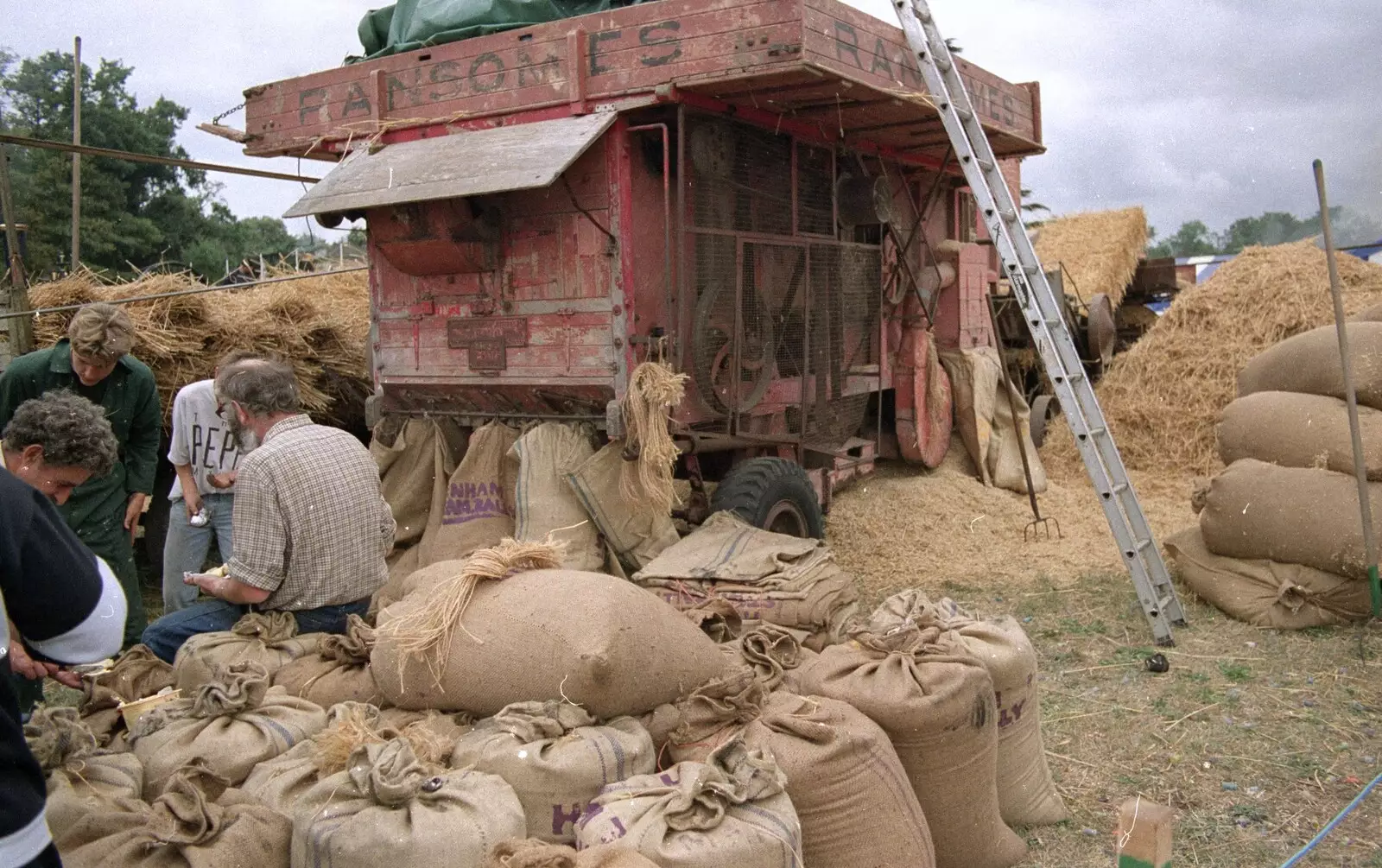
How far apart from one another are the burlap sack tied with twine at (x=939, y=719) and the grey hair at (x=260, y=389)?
205cm

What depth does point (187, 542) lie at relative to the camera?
5695 mm

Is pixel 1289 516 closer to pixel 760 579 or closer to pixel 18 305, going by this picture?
pixel 760 579

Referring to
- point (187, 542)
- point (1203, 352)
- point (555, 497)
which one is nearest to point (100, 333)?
point (187, 542)

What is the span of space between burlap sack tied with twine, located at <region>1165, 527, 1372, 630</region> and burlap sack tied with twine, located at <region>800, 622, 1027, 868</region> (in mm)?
2955

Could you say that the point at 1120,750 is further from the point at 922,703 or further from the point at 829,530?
the point at 829,530

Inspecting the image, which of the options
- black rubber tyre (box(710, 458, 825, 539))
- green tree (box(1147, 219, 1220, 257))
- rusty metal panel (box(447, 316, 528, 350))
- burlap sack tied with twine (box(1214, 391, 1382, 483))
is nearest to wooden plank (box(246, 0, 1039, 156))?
rusty metal panel (box(447, 316, 528, 350))

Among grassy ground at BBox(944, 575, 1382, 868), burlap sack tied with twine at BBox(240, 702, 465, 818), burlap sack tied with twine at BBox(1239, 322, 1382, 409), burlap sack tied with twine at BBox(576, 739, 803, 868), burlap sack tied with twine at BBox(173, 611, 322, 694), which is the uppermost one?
burlap sack tied with twine at BBox(1239, 322, 1382, 409)

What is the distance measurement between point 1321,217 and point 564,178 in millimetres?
3743

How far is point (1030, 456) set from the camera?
912cm

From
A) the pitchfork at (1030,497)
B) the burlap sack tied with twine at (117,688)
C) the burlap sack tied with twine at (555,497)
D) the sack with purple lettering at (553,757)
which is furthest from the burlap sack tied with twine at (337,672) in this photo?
the pitchfork at (1030,497)

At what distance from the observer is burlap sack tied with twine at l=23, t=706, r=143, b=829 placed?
2.46 metres

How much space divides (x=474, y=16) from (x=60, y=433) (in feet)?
13.9

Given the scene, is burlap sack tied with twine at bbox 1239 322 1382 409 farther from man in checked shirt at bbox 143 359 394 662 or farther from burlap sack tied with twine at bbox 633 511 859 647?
man in checked shirt at bbox 143 359 394 662

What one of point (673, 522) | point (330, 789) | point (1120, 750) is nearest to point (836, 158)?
point (673, 522)
